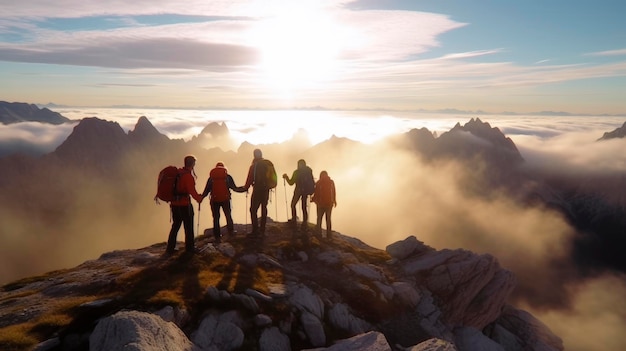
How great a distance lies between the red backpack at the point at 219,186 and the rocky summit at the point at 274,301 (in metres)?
3.03

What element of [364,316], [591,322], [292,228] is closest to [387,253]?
[292,228]

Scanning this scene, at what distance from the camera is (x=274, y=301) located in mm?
18672

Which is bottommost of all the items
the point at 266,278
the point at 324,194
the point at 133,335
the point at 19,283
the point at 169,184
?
the point at 19,283

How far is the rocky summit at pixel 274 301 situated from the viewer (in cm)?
1386

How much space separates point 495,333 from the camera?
99.3ft

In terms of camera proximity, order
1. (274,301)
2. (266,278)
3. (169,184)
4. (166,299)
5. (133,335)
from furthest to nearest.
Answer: (266,278), (169,184), (274,301), (166,299), (133,335)

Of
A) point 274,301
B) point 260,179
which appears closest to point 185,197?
point 260,179

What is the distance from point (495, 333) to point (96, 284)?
2816cm

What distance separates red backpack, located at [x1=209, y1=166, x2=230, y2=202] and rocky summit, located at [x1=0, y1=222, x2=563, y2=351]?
303cm

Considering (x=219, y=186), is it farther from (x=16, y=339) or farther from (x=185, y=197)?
(x=16, y=339)

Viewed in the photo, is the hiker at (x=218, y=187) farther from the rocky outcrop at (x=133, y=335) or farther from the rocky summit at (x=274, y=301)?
the rocky outcrop at (x=133, y=335)

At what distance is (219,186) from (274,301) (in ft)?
29.1

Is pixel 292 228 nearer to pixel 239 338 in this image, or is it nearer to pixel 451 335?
pixel 451 335

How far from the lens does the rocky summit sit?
13.9 meters
